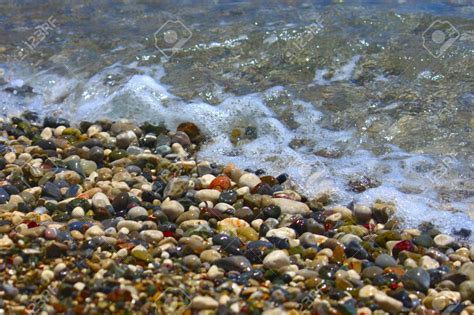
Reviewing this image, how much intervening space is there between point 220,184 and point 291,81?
2190 mm

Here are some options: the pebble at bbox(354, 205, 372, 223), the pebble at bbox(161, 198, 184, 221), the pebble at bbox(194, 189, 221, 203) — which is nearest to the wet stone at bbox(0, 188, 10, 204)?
the pebble at bbox(161, 198, 184, 221)

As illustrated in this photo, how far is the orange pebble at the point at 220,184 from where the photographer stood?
4707mm

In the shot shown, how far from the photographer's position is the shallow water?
5.07 metres

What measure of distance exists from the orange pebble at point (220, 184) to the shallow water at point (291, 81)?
462mm

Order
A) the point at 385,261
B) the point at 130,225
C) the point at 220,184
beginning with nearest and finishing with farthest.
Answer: the point at 385,261 < the point at 130,225 < the point at 220,184

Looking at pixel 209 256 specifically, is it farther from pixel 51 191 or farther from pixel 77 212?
pixel 51 191

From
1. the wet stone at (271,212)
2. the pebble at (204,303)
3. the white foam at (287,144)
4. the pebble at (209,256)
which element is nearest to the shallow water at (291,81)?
the white foam at (287,144)

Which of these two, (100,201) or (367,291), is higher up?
(367,291)

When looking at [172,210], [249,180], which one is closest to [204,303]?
[172,210]

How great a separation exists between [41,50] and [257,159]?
11.7 ft

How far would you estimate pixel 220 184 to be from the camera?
471cm

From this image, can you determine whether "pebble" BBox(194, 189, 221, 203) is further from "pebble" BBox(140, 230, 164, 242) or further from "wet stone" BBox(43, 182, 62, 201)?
"wet stone" BBox(43, 182, 62, 201)

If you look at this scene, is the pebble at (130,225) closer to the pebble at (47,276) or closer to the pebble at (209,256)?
the pebble at (209,256)

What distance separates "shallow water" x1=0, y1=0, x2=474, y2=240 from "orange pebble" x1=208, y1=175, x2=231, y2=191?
18.2 inches
